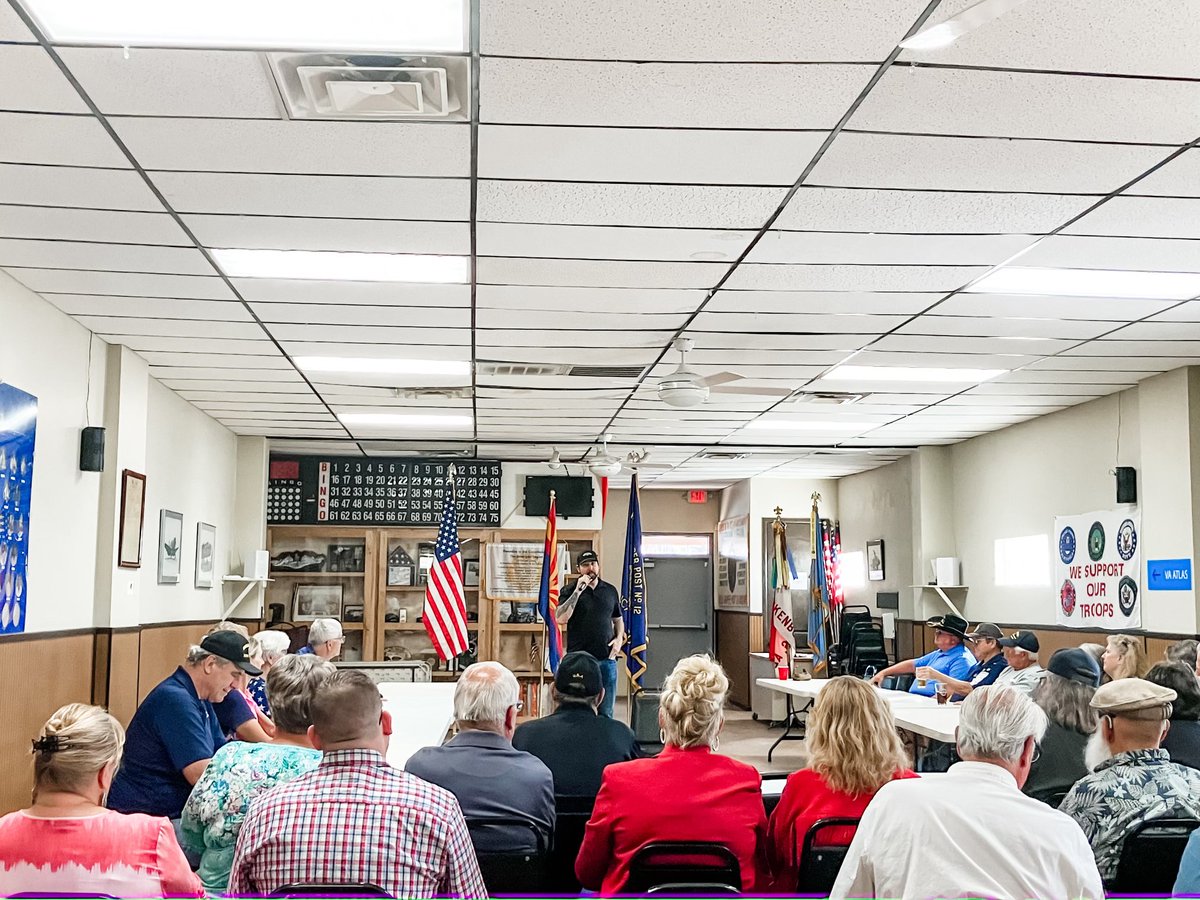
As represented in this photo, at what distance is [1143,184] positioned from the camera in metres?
4.36

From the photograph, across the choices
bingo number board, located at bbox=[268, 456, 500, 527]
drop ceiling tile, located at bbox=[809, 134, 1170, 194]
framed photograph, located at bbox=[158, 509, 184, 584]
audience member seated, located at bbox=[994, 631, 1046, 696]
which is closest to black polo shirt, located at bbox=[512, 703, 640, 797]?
drop ceiling tile, located at bbox=[809, 134, 1170, 194]

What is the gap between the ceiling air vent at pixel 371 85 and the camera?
3.38 metres

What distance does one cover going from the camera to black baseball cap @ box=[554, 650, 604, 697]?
175 inches

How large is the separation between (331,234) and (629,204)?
1.30m

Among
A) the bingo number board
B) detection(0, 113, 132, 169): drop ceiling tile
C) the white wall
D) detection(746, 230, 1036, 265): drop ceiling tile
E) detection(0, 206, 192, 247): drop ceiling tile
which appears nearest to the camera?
detection(0, 113, 132, 169): drop ceiling tile

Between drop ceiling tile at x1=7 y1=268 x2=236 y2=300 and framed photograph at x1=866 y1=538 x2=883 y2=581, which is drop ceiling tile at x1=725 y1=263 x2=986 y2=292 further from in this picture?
framed photograph at x1=866 y1=538 x2=883 y2=581

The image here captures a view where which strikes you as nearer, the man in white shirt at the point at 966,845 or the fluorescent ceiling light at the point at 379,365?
the man in white shirt at the point at 966,845

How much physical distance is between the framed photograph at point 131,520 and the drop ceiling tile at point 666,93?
4653 millimetres

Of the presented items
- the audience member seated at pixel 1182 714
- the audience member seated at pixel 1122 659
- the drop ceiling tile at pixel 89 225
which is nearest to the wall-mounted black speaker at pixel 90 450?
the drop ceiling tile at pixel 89 225

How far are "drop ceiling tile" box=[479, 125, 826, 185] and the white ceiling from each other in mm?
13

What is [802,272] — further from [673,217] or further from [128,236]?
[128,236]

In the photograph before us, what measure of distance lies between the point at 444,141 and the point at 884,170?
5.03 ft

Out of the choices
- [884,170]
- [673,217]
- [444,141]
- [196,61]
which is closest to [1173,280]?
[884,170]

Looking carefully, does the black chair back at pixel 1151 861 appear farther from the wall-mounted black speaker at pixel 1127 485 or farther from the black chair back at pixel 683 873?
the wall-mounted black speaker at pixel 1127 485
